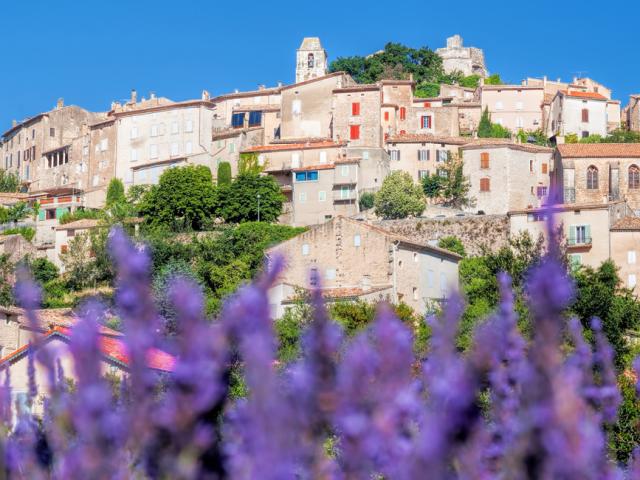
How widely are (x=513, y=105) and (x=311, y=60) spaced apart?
24.5 m

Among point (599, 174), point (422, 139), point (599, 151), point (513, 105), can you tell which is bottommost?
point (599, 174)

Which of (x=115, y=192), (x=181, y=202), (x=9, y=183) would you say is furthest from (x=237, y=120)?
(x=9, y=183)

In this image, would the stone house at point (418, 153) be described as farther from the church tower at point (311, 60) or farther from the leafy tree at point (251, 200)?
the church tower at point (311, 60)

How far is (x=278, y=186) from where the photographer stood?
2896 inches

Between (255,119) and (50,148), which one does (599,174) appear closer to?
(255,119)

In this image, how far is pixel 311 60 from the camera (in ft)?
371

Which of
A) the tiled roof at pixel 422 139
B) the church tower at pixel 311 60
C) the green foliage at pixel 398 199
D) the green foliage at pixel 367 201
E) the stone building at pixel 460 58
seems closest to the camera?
the green foliage at pixel 398 199

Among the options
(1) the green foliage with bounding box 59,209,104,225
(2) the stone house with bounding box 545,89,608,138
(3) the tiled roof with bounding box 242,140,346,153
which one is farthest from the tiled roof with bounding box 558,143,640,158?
(1) the green foliage with bounding box 59,209,104,225

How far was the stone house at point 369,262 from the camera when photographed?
52.5 m

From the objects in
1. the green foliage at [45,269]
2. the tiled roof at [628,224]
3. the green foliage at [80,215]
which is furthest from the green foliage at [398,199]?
the green foliage at [45,269]

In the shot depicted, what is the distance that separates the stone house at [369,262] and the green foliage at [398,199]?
13536mm

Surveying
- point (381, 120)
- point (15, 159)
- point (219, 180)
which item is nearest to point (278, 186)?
point (219, 180)

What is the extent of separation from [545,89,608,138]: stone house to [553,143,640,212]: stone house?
576 inches

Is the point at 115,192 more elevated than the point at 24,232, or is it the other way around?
the point at 115,192
